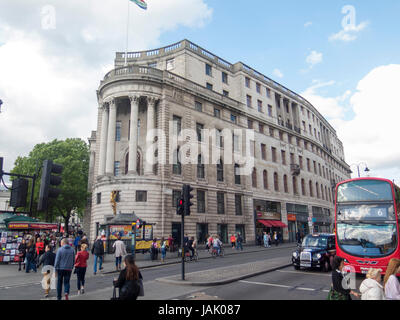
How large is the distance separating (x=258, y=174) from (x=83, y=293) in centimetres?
3333

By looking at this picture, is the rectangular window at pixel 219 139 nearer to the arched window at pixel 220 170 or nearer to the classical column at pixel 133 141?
the arched window at pixel 220 170

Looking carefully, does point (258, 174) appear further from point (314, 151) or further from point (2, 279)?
point (2, 279)

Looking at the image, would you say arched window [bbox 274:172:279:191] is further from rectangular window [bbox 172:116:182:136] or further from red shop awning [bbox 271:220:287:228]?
rectangular window [bbox 172:116:182:136]

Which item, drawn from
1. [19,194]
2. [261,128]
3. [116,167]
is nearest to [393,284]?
[19,194]

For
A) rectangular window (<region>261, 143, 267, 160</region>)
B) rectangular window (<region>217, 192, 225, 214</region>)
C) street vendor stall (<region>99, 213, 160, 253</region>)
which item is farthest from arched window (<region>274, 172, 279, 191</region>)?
street vendor stall (<region>99, 213, 160, 253</region>)

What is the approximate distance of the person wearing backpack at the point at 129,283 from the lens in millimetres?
5086

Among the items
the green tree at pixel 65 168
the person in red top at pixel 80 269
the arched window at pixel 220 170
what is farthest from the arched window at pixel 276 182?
the person in red top at pixel 80 269

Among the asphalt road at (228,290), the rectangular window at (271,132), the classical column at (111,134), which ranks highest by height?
the rectangular window at (271,132)

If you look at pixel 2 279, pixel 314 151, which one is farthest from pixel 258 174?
pixel 2 279

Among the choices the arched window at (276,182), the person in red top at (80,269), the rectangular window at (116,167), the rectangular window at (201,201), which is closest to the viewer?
the person in red top at (80,269)

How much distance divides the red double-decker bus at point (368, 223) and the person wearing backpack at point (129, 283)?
1052 cm

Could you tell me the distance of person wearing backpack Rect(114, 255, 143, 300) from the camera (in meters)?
5.09

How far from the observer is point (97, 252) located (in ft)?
48.6

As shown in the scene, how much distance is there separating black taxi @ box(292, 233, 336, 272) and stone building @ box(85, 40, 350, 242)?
15.4 meters
